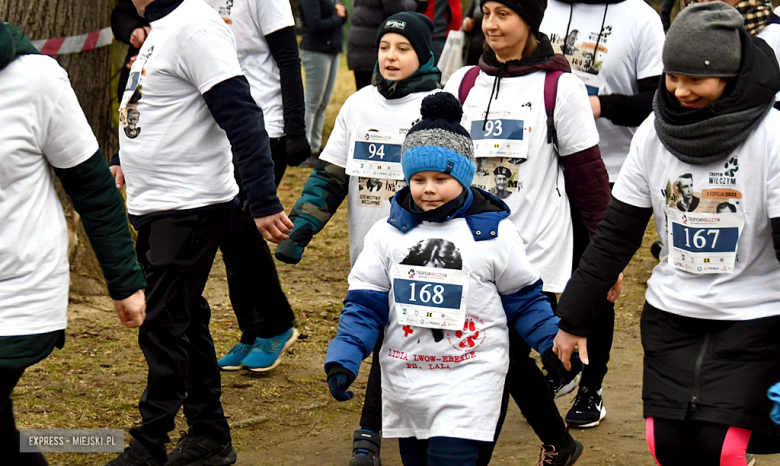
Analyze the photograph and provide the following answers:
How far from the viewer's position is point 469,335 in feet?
11.8

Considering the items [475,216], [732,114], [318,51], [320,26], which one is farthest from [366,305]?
[318,51]

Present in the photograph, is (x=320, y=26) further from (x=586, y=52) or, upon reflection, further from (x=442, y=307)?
(x=442, y=307)

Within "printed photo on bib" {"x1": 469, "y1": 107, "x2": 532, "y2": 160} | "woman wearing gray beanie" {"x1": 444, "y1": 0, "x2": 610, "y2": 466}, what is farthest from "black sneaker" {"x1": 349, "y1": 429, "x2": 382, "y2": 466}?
"printed photo on bib" {"x1": 469, "y1": 107, "x2": 532, "y2": 160}

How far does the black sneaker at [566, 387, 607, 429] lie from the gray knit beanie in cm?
217

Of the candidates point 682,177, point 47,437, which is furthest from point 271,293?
point 682,177

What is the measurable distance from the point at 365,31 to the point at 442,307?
7515 mm

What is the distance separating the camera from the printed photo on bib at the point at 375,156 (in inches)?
179

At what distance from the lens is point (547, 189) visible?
440 cm

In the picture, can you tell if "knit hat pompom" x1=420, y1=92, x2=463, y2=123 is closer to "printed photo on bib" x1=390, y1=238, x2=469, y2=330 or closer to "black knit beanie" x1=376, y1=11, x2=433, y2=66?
"printed photo on bib" x1=390, y1=238, x2=469, y2=330

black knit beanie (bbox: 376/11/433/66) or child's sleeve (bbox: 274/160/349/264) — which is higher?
black knit beanie (bbox: 376/11/433/66)

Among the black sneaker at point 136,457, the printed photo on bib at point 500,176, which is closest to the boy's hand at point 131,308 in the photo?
the black sneaker at point 136,457

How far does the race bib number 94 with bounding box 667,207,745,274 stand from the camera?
10.7 feet

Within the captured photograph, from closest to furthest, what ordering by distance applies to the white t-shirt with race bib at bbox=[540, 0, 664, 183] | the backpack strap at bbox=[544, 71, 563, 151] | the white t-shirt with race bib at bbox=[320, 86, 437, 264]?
the backpack strap at bbox=[544, 71, 563, 151]
the white t-shirt with race bib at bbox=[320, 86, 437, 264]
the white t-shirt with race bib at bbox=[540, 0, 664, 183]

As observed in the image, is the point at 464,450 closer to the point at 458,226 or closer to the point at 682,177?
the point at 458,226
